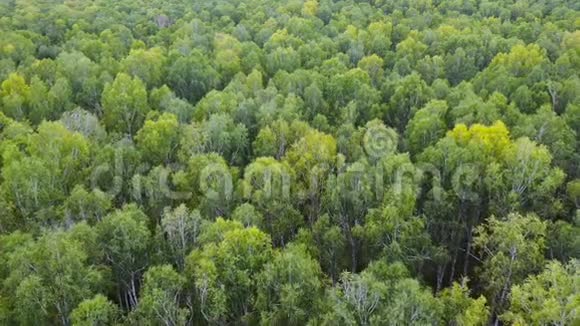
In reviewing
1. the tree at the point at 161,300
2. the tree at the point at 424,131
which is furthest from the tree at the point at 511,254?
the tree at the point at 161,300

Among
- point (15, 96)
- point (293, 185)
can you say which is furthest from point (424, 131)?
point (15, 96)

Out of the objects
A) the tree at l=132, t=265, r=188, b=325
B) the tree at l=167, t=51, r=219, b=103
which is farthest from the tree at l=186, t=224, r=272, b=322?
the tree at l=167, t=51, r=219, b=103

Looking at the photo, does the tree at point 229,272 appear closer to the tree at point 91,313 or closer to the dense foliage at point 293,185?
→ the dense foliage at point 293,185

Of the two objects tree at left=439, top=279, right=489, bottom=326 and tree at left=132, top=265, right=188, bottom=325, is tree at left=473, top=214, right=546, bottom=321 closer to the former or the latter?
tree at left=439, top=279, right=489, bottom=326

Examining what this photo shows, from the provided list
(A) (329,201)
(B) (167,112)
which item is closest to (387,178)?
(A) (329,201)

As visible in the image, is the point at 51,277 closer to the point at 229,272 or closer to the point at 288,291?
the point at 229,272

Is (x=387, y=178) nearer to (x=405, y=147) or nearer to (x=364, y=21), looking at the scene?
(x=405, y=147)
